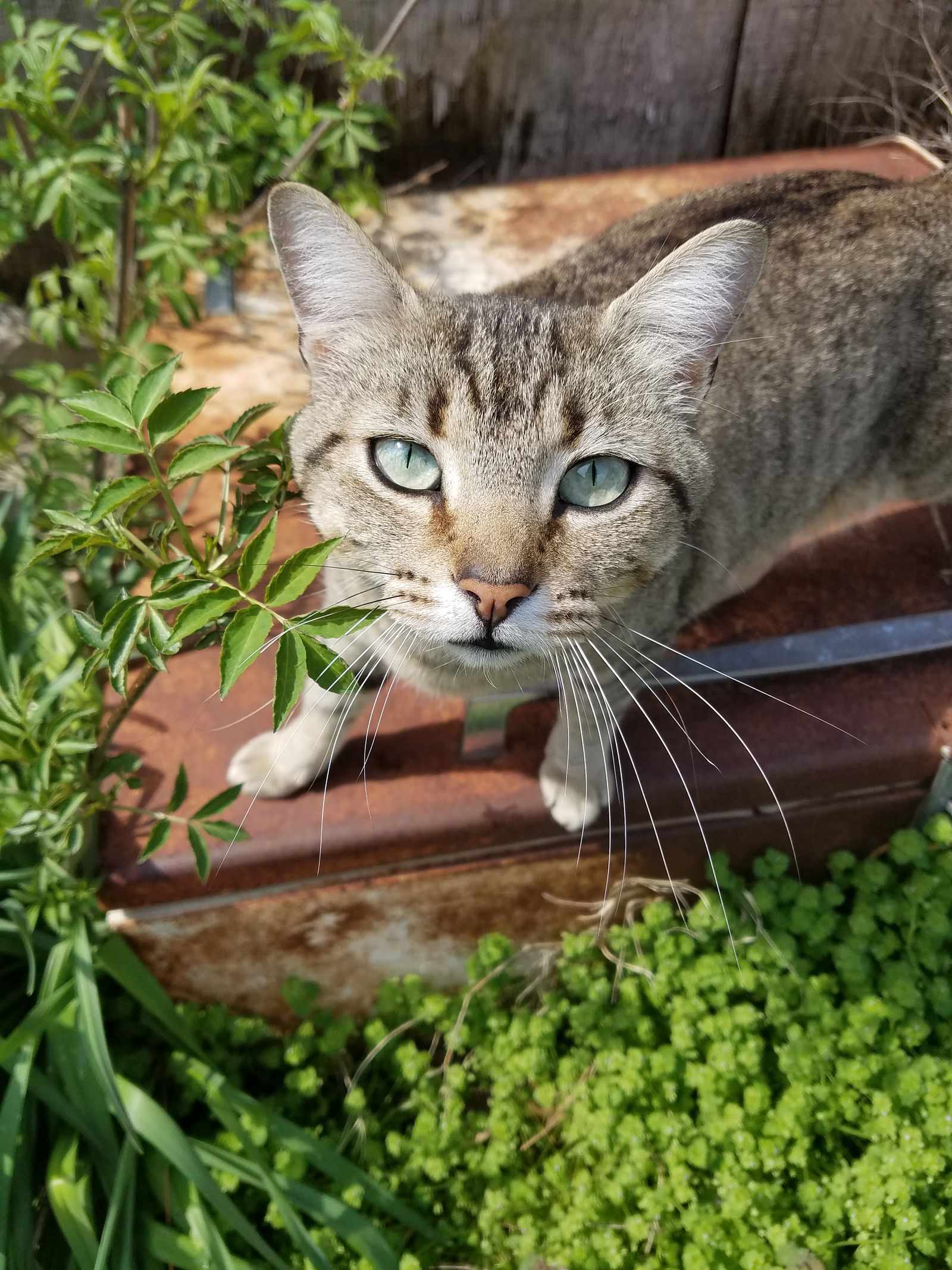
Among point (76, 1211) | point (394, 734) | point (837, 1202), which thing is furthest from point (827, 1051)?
point (76, 1211)

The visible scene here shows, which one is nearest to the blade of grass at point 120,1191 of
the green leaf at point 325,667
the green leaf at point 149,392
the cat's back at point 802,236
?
the green leaf at point 325,667

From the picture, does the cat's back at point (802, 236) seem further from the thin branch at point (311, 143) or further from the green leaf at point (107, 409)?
the green leaf at point (107, 409)

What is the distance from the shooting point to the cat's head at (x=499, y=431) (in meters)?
1.31

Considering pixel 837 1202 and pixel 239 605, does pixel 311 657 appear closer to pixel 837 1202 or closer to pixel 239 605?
pixel 239 605

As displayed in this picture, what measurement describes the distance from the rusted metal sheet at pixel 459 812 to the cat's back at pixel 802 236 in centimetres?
75

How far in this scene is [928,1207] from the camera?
5.72 ft

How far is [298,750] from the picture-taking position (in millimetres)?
1801

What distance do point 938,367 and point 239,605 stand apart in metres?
1.70

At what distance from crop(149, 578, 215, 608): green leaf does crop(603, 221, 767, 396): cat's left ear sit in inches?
30.1

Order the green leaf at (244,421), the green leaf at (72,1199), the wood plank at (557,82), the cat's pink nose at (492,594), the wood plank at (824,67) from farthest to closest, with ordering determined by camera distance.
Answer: the wood plank at (824,67)
the wood plank at (557,82)
the green leaf at (72,1199)
the green leaf at (244,421)
the cat's pink nose at (492,594)

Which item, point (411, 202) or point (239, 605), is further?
point (411, 202)

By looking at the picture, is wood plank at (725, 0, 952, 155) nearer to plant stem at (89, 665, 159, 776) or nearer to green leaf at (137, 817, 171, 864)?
plant stem at (89, 665, 159, 776)

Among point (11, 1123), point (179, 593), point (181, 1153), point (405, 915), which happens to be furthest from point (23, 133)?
point (181, 1153)

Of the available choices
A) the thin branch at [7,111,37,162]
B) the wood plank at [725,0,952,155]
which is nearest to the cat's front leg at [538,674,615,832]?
the thin branch at [7,111,37,162]
